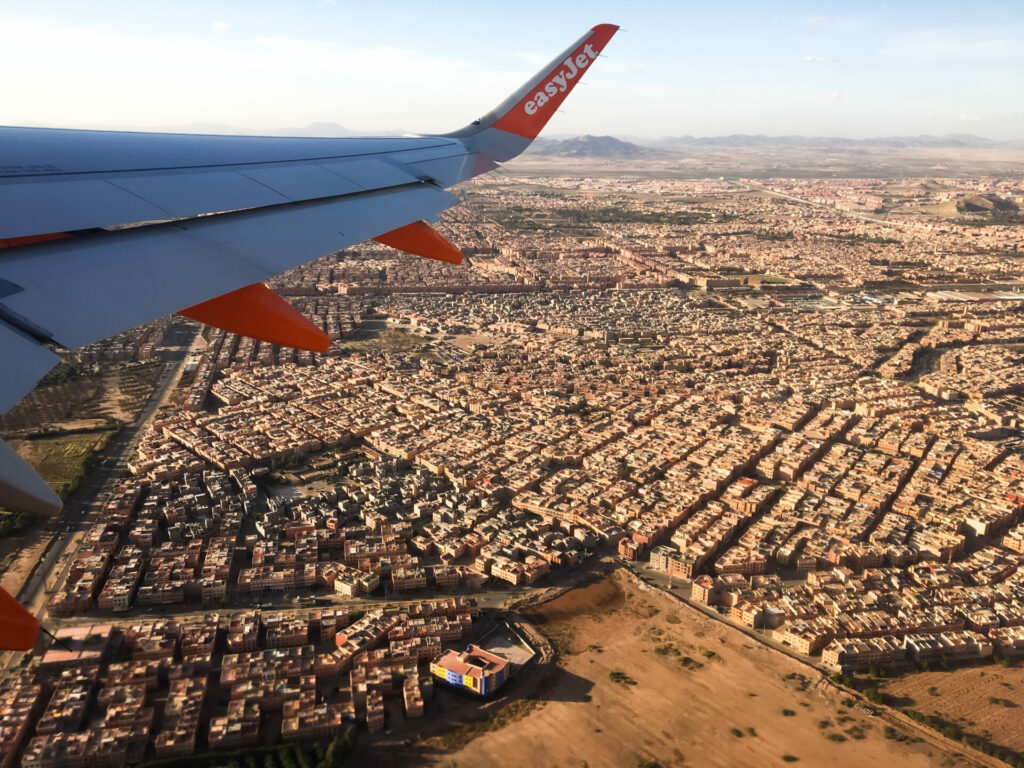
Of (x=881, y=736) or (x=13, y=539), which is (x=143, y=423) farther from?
Result: (x=881, y=736)

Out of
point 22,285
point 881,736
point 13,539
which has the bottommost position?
point 881,736

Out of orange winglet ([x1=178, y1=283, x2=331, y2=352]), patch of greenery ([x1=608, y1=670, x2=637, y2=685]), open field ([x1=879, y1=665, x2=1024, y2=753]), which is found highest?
orange winglet ([x1=178, y1=283, x2=331, y2=352])

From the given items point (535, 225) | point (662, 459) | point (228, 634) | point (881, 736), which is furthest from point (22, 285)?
point (535, 225)

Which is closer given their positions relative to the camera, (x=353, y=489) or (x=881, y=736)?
(x=881, y=736)

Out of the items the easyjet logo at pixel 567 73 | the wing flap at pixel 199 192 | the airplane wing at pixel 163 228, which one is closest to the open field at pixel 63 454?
the airplane wing at pixel 163 228

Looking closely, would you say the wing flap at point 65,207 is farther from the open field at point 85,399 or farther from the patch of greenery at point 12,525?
the open field at point 85,399

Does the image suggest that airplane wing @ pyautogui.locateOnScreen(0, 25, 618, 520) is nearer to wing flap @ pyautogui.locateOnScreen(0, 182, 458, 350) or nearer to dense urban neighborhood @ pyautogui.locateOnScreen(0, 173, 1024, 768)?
wing flap @ pyautogui.locateOnScreen(0, 182, 458, 350)

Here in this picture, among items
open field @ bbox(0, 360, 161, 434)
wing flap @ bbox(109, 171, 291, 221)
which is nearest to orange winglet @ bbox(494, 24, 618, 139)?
wing flap @ bbox(109, 171, 291, 221)
